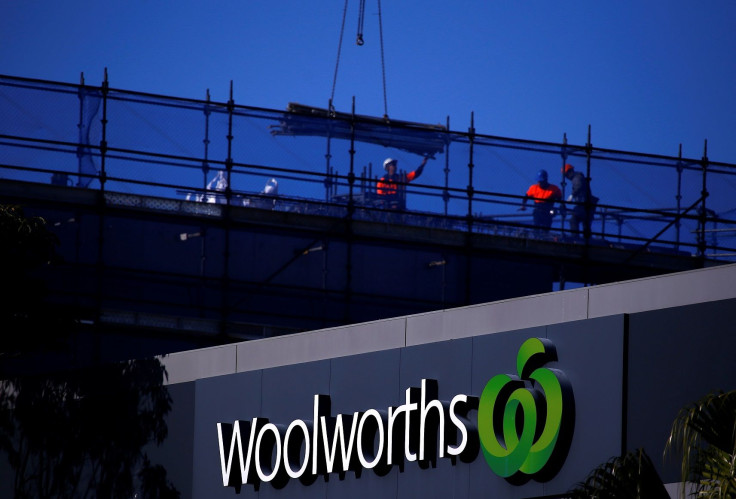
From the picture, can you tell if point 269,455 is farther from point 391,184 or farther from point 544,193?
point 544,193

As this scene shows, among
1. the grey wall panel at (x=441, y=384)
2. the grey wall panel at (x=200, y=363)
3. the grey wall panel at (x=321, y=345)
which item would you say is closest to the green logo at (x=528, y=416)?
the grey wall panel at (x=441, y=384)

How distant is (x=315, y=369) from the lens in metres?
16.9

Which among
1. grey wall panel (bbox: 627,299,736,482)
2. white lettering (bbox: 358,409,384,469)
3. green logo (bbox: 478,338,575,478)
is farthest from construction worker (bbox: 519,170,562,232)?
grey wall panel (bbox: 627,299,736,482)

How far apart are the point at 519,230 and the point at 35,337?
9879mm

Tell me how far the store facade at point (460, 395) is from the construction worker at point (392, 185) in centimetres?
787

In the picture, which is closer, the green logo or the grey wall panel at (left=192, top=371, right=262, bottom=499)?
the green logo

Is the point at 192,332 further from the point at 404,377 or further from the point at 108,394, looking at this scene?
the point at 404,377

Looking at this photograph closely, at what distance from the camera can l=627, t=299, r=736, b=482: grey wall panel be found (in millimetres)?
12000

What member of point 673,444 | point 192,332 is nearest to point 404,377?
point 673,444

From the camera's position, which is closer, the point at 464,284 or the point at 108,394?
the point at 108,394

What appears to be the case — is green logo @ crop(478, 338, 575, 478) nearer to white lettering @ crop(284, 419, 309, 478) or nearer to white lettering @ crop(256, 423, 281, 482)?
white lettering @ crop(284, 419, 309, 478)

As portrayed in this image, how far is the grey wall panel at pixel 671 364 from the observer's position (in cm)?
1200

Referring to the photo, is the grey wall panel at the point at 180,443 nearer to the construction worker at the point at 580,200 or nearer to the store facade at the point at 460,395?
the store facade at the point at 460,395

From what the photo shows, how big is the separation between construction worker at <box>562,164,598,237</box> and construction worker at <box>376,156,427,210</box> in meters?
2.94
